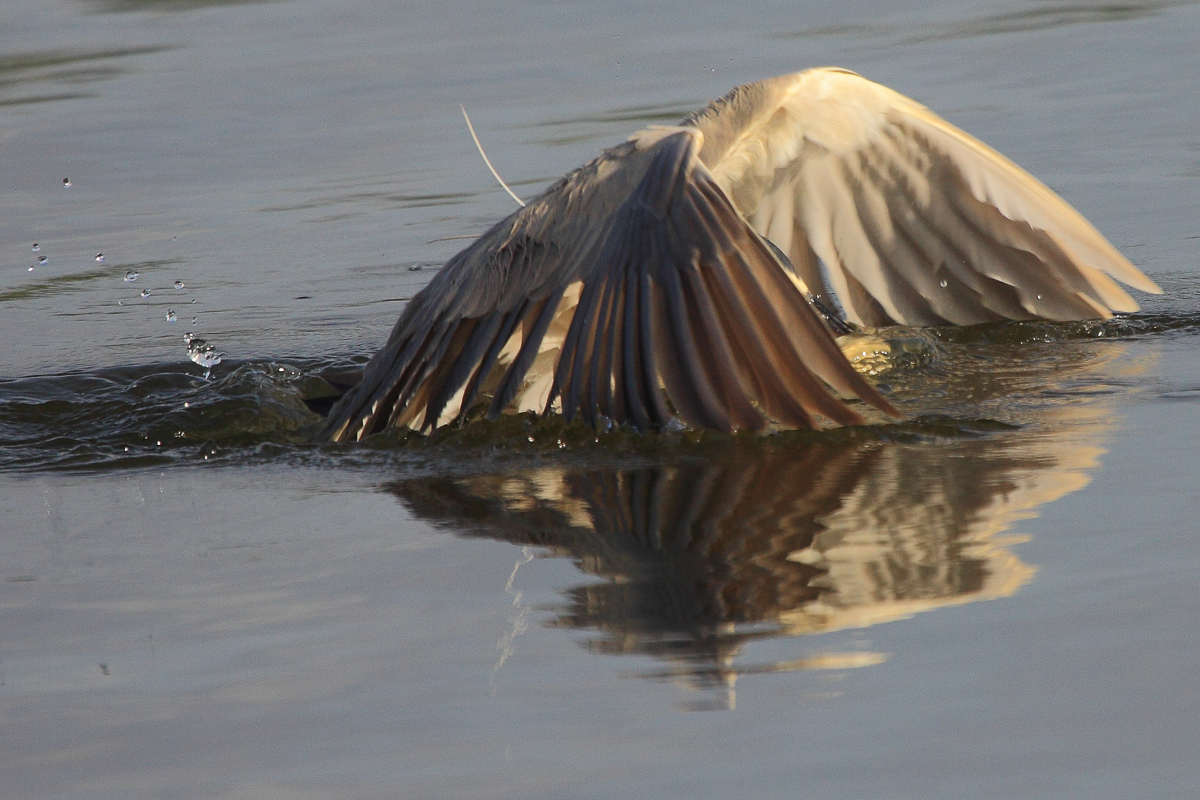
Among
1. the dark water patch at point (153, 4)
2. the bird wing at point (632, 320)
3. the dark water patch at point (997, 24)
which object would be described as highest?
the dark water patch at point (153, 4)

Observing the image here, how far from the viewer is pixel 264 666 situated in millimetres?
2949

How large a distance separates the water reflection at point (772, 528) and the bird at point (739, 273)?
0.16 m

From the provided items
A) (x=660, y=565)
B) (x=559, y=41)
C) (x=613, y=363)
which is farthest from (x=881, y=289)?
(x=559, y=41)

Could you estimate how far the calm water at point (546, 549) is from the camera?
99.0 inches

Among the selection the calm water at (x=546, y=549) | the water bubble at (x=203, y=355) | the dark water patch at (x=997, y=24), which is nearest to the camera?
the calm water at (x=546, y=549)

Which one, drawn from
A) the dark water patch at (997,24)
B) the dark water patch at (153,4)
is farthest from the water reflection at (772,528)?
the dark water patch at (153,4)

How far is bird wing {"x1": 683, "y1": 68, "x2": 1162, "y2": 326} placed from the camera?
576cm

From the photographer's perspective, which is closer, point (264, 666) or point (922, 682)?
point (922, 682)

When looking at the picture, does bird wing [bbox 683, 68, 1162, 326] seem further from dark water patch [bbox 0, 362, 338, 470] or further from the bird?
dark water patch [bbox 0, 362, 338, 470]

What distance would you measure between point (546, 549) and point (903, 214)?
118 inches

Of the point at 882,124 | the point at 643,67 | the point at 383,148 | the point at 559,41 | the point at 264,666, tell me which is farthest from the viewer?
the point at 559,41

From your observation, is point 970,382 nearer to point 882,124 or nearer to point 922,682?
point 882,124

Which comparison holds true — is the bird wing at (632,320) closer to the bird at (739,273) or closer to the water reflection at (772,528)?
the bird at (739,273)

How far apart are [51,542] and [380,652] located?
4.20ft
